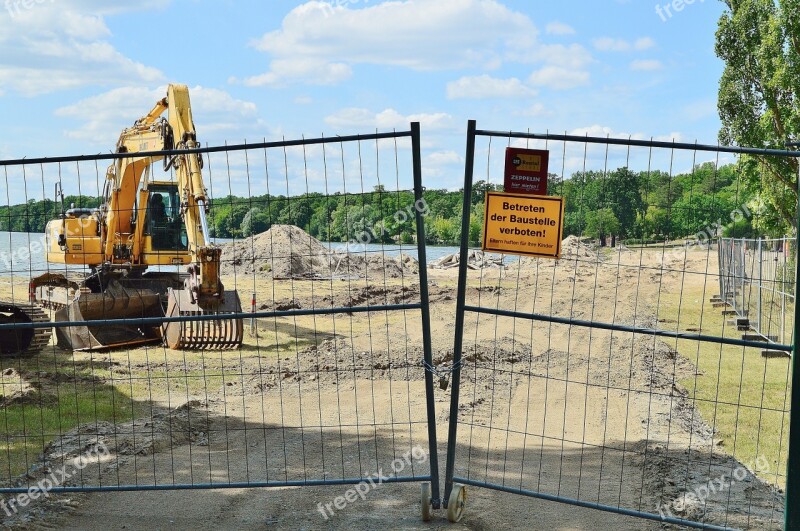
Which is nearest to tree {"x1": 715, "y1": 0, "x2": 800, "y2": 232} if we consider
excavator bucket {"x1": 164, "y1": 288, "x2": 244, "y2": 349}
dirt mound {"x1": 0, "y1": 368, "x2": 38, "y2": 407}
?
excavator bucket {"x1": 164, "y1": 288, "x2": 244, "y2": 349}

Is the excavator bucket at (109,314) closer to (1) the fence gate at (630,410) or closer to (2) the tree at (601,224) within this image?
(1) the fence gate at (630,410)

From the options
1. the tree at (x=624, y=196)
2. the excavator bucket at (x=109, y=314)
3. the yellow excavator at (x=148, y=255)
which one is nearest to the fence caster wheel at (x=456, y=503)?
the tree at (x=624, y=196)

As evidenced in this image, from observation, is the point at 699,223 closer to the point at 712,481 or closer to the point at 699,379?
the point at 712,481

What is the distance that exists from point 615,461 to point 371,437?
2.65 metres

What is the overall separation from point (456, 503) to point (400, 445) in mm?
2579

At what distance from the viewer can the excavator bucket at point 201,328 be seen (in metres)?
15.3

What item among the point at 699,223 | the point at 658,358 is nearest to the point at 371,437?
the point at 699,223

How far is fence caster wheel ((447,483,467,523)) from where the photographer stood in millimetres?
6457

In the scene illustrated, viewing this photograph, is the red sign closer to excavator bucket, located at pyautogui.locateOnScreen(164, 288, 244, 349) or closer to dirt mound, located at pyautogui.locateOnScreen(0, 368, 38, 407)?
dirt mound, located at pyautogui.locateOnScreen(0, 368, 38, 407)

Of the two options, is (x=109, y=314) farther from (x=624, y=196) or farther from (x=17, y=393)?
(x=624, y=196)

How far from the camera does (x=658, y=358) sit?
14773 millimetres
